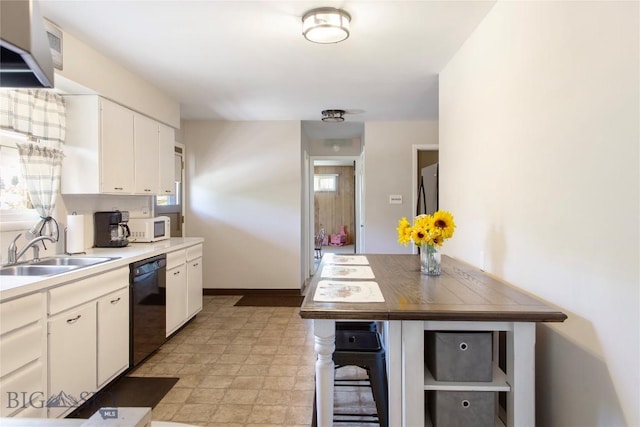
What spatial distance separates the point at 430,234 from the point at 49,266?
243 centimetres

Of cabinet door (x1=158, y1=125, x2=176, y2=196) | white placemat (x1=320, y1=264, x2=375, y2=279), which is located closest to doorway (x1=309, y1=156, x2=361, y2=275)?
cabinet door (x1=158, y1=125, x2=176, y2=196)

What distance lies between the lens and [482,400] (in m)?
1.38

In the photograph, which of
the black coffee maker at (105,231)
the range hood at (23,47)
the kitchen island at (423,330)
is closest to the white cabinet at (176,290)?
the black coffee maker at (105,231)

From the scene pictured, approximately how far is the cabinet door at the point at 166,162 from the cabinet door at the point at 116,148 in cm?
51

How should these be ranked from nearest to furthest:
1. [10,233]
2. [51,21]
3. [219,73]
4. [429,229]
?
[429,229], [51,21], [10,233], [219,73]

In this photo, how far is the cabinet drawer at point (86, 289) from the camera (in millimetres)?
1893

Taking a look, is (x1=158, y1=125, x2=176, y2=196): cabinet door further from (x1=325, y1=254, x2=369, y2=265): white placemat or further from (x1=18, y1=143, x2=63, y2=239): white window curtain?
(x1=325, y1=254, x2=369, y2=265): white placemat

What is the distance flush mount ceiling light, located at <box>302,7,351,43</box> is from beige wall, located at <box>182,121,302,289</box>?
8.79 feet

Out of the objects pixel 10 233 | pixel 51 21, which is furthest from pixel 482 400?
pixel 51 21

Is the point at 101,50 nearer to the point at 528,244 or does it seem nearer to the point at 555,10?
the point at 555,10

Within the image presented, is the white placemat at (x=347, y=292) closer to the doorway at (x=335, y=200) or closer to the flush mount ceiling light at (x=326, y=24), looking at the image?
the flush mount ceiling light at (x=326, y=24)

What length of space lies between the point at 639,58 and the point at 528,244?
0.86m

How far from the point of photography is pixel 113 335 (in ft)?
7.86

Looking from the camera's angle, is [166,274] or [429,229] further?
[166,274]
